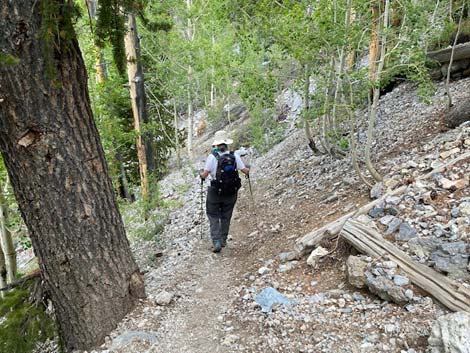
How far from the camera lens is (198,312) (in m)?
4.34

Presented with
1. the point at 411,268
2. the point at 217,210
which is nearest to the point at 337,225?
the point at 411,268

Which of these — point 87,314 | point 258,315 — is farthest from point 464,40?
point 87,314

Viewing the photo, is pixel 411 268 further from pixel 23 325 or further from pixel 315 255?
pixel 23 325

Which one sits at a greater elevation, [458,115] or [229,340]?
[458,115]

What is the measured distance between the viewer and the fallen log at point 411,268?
Result: 10.1 feet

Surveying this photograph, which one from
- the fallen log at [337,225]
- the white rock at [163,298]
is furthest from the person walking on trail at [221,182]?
the white rock at [163,298]

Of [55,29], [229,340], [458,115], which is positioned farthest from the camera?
[458,115]

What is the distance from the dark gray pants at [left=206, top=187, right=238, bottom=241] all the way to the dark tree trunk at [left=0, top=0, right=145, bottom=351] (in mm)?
2556

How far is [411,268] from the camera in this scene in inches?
140

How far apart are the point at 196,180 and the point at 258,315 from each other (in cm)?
1105

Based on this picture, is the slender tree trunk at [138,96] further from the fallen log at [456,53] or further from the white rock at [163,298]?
the fallen log at [456,53]

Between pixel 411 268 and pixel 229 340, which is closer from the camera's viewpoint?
pixel 411 268

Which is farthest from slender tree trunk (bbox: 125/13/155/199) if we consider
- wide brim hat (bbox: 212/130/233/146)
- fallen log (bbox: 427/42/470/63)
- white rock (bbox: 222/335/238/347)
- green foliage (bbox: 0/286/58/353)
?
fallen log (bbox: 427/42/470/63)

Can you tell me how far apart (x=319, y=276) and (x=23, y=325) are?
359 centimetres
